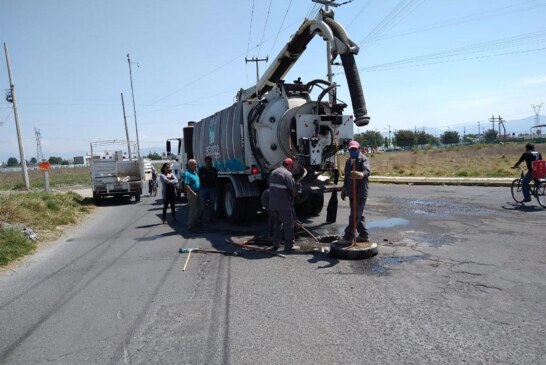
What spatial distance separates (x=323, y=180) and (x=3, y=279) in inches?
259

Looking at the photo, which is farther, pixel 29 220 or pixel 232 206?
pixel 29 220

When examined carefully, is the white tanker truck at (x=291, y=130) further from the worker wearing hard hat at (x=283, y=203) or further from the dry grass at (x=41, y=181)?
the dry grass at (x=41, y=181)

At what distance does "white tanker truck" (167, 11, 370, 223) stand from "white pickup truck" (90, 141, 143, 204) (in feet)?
29.5

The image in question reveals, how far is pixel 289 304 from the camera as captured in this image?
507 centimetres

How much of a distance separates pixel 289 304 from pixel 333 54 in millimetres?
6298

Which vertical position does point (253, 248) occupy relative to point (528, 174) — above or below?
below

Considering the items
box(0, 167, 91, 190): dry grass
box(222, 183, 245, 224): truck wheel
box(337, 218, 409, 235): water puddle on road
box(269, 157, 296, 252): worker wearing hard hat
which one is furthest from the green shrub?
box(0, 167, 91, 190): dry grass

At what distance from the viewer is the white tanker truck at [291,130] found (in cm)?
945

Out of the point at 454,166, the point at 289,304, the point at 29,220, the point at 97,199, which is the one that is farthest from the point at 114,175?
the point at 454,166

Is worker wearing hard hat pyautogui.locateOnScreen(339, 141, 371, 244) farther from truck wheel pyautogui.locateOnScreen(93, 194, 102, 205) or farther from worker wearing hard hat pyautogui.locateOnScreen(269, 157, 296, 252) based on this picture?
truck wheel pyautogui.locateOnScreen(93, 194, 102, 205)

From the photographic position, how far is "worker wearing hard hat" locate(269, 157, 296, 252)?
308 inches

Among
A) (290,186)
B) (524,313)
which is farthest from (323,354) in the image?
(290,186)

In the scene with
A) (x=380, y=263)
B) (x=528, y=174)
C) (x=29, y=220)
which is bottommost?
(x=380, y=263)

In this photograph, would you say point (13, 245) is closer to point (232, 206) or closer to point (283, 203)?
point (232, 206)
